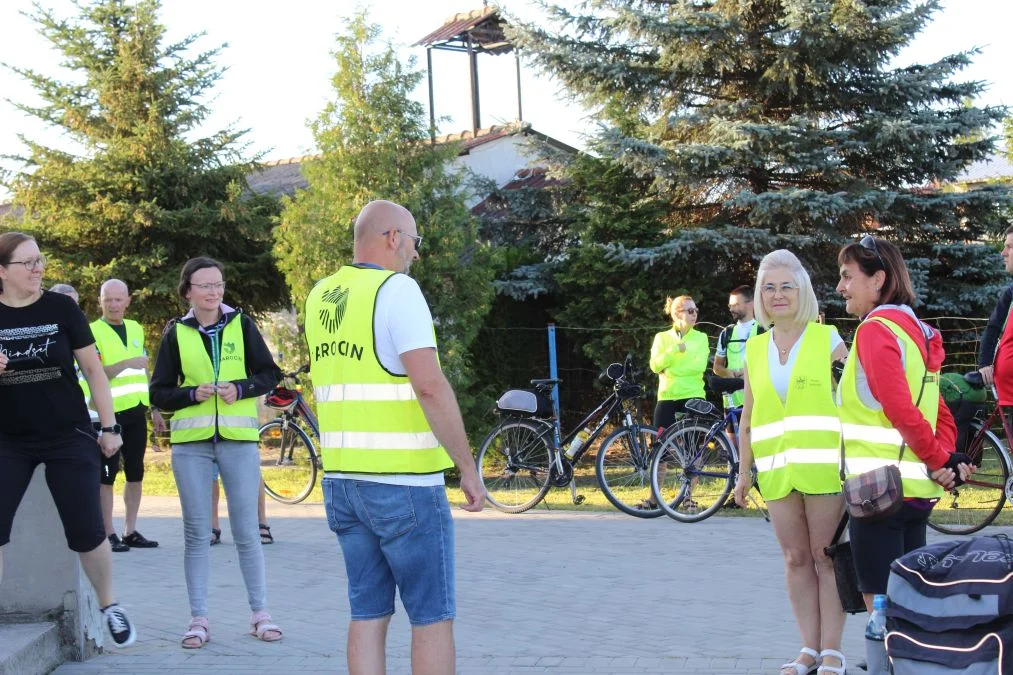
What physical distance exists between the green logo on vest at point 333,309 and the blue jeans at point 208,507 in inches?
91.6

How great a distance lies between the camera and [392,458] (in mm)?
4164

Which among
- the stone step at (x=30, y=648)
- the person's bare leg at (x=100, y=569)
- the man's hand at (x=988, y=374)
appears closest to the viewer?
the stone step at (x=30, y=648)

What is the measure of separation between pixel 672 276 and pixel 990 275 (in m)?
4.39

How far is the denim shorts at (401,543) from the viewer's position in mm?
4156

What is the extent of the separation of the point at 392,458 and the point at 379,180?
30.6 ft

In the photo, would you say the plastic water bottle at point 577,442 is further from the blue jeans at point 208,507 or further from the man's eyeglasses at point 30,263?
the man's eyeglasses at point 30,263

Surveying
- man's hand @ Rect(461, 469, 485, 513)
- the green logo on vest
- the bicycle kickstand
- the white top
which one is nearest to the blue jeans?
the green logo on vest

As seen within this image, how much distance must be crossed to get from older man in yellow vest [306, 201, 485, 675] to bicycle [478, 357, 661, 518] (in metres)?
6.47

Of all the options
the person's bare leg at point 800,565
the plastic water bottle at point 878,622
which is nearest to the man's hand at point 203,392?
the person's bare leg at point 800,565

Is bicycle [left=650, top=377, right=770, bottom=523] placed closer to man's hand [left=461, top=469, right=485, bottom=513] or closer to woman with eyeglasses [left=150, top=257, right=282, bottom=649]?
woman with eyeglasses [left=150, top=257, right=282, bottom=649]

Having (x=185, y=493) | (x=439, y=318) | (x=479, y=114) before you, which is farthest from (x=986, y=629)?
(x=479, y=114)

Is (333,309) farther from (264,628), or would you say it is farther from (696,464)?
(696,464)

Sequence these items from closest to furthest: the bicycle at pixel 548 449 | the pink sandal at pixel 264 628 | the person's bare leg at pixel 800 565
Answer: the person's bare leg at pixel 800 565 < the pink sandal at pixel 264 628 < the bicycle at pixel 548 449

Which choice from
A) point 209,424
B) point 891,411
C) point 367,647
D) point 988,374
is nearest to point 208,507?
point 209,424
